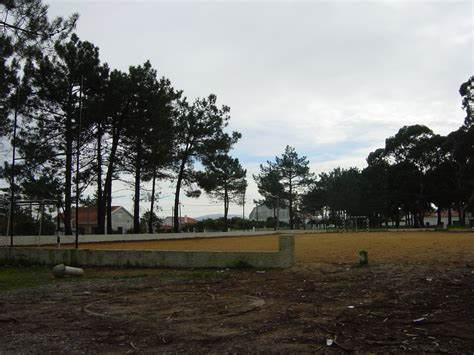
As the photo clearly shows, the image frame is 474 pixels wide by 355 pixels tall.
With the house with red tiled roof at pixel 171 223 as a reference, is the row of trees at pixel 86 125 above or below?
above

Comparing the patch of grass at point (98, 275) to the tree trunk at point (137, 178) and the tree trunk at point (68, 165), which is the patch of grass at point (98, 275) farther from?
the tree trunk at point (137, 178)

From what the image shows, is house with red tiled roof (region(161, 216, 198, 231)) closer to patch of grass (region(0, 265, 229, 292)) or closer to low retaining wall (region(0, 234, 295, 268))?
low retaining wall (region(0, 234, 295, 268))

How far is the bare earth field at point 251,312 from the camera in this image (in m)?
5.51

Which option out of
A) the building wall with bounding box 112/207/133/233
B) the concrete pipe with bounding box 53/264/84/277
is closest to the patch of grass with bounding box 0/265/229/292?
the concrete pipe with bounding box 53/264/84/277

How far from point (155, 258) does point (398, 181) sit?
5936 cm

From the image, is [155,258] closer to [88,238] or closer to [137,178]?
[88,238]

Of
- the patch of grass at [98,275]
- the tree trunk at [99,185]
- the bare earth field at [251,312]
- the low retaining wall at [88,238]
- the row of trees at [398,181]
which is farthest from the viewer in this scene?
the row of trees at [398,181]

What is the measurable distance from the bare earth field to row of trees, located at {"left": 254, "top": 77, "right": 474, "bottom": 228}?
4245 centimetres

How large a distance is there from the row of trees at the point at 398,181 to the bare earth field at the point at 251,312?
42.5 metres

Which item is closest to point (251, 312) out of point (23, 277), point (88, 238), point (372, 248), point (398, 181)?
point (23, 277)

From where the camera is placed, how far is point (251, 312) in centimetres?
739

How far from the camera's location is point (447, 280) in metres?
9.88

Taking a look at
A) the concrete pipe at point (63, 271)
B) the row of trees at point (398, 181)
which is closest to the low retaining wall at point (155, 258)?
the concrete pipe at point (63, 271)

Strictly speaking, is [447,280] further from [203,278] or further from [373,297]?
[203,278]
